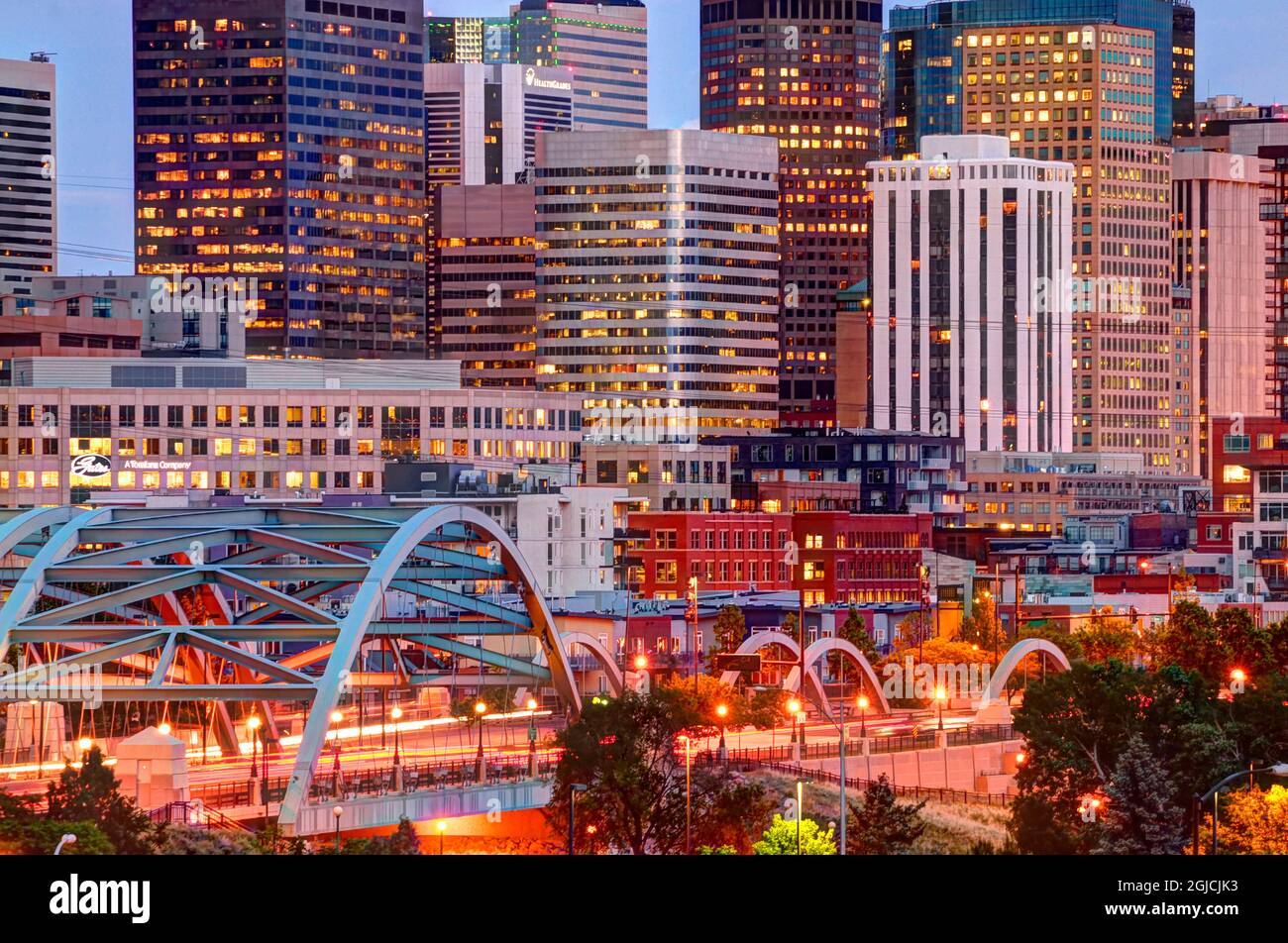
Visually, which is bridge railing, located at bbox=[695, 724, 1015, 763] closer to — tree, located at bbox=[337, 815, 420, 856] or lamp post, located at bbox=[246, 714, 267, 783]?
lamp post, located at bbox=[246, 714, 267, 783]

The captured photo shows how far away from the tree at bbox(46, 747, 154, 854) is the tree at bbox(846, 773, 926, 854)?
1859 centimetres

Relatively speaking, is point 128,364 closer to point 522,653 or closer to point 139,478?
point 139,478

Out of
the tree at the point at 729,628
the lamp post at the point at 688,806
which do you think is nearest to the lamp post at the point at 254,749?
the lamp post at the point at 688,806

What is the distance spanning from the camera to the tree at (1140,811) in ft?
210

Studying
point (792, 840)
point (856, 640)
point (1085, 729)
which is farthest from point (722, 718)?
point (856, 640)

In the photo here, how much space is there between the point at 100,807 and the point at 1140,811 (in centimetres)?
2869

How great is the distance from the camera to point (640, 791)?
6519cm

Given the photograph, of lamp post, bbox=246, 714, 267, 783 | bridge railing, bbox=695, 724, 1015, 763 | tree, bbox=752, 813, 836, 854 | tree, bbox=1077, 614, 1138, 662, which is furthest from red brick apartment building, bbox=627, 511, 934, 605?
tree, bbox=752, 813, 836, 854

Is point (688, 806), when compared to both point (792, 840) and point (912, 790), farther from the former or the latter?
point (912, 790)

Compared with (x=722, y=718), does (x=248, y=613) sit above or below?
above

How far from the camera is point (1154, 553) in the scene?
169875 mm

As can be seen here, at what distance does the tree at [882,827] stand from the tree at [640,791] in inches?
108

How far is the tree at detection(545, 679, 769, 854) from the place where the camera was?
6400 centimetres
